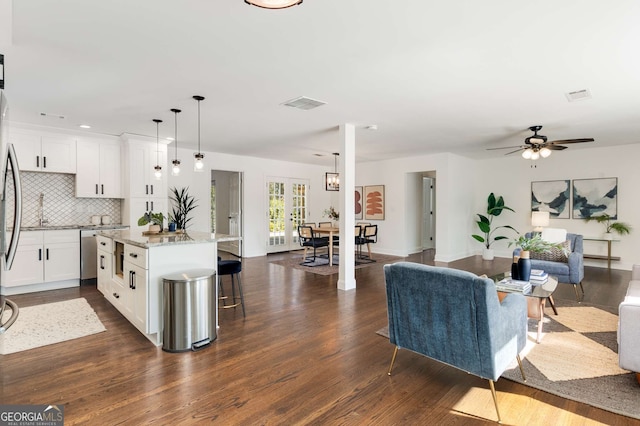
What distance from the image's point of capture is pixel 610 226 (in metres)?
6.98

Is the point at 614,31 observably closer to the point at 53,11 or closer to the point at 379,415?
the point at 379,415

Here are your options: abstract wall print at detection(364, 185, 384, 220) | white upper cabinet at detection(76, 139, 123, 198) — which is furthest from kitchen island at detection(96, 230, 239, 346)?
abstract wall print at detection(364, 185, 384, 220)

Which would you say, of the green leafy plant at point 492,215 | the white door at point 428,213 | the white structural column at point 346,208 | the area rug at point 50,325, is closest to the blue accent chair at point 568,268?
the white structural column at point 346,208

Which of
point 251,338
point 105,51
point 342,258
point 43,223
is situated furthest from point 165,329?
point 43,223

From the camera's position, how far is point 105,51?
2.76 metres

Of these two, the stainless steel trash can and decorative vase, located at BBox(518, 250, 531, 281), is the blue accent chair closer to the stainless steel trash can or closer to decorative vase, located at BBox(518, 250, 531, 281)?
decorative vase, located at BBox(518, 250, 531, 281)

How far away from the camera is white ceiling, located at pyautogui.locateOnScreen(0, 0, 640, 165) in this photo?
222cm

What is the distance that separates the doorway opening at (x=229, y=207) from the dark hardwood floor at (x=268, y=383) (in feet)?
16.1

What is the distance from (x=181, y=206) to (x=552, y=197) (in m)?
8.12

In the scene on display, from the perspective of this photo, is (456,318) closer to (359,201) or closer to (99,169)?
(99,169)

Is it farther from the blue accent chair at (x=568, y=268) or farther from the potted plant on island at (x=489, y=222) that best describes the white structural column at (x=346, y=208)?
the potted plant on island at (x=489, y=222)

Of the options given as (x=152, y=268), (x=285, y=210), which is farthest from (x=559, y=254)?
(x=285, y=210)

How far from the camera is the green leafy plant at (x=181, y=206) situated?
7.01 metres

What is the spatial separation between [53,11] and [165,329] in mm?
2504
